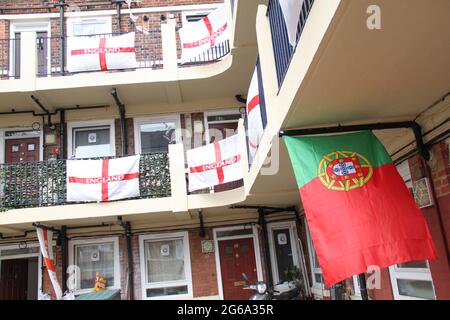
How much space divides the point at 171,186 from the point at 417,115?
20.4ft

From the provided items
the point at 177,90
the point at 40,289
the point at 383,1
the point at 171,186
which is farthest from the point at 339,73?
the point at 40,289

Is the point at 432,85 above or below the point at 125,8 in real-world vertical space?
below

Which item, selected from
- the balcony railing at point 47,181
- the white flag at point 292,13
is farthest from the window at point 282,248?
the white flag at point 292,13

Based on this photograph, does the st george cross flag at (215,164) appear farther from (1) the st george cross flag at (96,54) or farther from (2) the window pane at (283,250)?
(1) the st george cross flag at (96,54)

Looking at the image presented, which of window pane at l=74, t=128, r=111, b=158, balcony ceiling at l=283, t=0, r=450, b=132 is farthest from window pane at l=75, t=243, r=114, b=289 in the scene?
balcony ceiling at l=283, t=0, r=450, b=132

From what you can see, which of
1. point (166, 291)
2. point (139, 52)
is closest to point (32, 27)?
point (139, 52)

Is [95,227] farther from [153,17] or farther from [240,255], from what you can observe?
[153,17]

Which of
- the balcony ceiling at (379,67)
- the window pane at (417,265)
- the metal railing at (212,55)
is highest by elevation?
the metal railing at (212,55)

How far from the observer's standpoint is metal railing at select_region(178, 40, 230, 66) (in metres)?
10.8

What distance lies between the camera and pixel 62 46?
11.3 metres

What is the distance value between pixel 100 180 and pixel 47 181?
1374mm

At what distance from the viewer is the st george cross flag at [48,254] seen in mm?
9562

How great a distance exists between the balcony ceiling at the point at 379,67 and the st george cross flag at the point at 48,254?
7.42 meters

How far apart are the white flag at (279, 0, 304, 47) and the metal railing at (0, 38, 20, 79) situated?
968 cm
